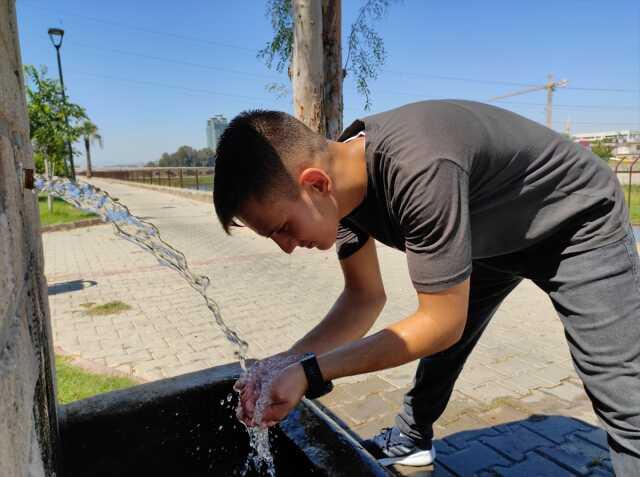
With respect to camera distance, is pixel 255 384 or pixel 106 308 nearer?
pixel 255 384

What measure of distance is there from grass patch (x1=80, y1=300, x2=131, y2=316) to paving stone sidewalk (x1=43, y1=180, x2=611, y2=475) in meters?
0.11

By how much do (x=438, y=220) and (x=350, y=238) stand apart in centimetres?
64

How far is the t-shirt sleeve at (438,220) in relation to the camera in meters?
1.22

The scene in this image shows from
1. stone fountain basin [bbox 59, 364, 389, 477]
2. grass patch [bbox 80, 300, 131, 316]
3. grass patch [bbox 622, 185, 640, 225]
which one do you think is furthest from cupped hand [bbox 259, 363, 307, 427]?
grass patch [bbox 622, 185, 640, 225]

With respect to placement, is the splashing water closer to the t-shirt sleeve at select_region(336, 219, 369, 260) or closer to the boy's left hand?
the boy's left hand

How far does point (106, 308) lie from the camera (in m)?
4.99

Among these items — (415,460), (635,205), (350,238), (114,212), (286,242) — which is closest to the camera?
(286,242)

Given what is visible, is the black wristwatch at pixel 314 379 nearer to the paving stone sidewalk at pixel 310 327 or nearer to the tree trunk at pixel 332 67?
the paving stone sidewalk at pixel 310 327

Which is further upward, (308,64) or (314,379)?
(308,64)

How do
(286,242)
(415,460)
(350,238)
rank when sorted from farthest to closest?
(415,460), (350,238), (286,242)

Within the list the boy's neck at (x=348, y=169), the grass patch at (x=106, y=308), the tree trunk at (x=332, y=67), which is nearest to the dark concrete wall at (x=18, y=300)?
the boy's neck at (x=348, y=169)

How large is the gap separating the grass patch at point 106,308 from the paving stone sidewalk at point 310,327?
0.11 meters

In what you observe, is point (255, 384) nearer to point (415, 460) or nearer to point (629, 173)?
point (415, 460)

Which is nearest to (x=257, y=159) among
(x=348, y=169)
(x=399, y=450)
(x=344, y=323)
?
(x=348, y=169)
